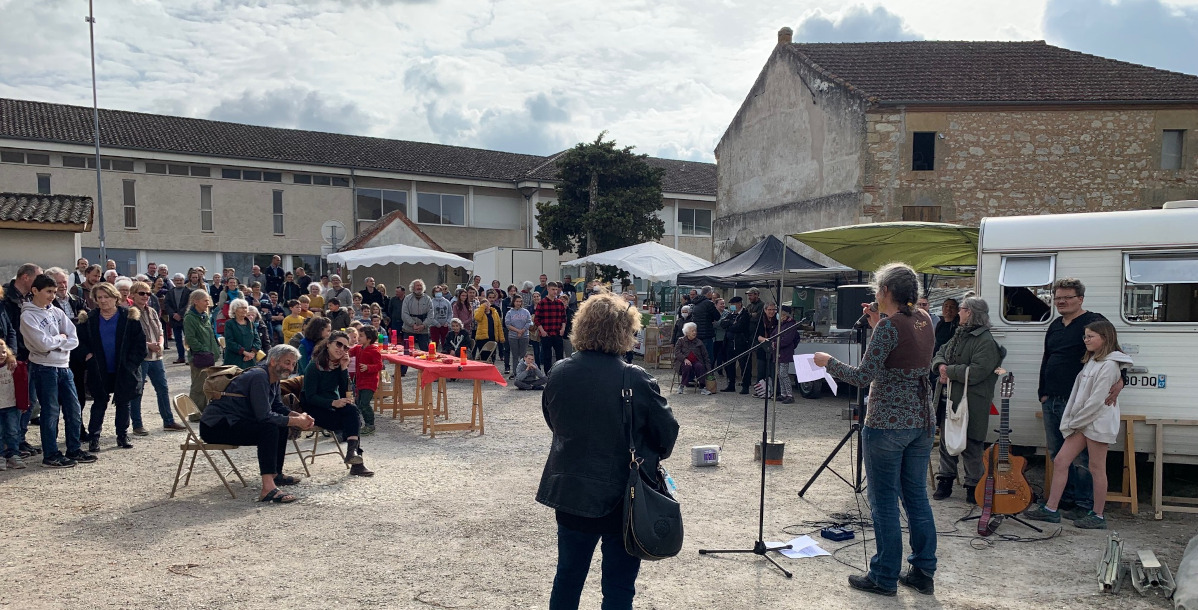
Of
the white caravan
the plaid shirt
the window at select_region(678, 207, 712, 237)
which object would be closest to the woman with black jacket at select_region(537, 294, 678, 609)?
the white caravan

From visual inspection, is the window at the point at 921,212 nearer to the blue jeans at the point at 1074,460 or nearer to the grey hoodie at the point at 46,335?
the blue jeans at the point at 1074,460

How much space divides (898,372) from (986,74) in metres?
19.7

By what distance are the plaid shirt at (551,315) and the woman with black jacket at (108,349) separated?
6.66 meters

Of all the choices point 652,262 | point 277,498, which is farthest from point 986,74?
point 277,498

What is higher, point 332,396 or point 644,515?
point 644,515

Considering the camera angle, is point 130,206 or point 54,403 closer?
point 54,403

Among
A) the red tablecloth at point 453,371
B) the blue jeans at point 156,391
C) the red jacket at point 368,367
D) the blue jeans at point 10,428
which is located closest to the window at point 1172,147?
the red tablecloth at point 453,371

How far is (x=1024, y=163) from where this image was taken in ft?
62.3

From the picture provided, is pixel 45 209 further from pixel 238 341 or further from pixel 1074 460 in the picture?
pixel 1074 460

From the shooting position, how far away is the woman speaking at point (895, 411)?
13.5ft

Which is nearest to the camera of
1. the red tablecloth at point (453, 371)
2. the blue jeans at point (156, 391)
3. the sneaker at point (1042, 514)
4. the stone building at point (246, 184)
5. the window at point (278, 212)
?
A: the sneaker at point (1042, 514)

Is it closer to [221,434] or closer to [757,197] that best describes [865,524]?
[221,434]

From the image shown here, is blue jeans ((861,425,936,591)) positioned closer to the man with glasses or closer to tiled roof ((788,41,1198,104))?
the man with glasses

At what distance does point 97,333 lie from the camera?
7.37 m
